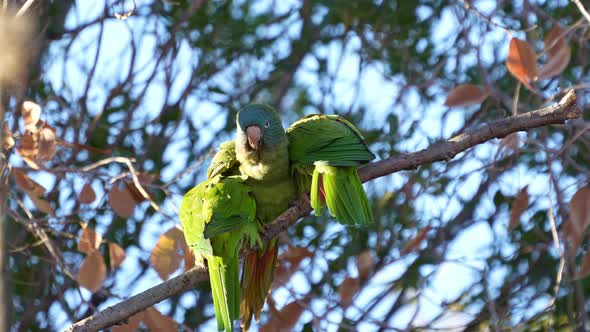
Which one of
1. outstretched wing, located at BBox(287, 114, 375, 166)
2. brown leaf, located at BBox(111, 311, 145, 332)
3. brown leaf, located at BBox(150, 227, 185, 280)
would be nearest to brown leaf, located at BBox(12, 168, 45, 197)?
brown leaf, located at BBox(150, 227, 185, 280)

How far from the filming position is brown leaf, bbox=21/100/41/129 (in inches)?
114

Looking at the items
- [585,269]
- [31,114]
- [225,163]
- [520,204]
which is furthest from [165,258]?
[585,269]

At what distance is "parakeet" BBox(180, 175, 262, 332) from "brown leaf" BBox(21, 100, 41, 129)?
61 cm

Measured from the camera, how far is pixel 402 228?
4.21 meters

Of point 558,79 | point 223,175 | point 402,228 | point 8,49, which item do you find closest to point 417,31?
point 558,79

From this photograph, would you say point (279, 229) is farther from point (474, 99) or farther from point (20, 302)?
point (20, 302)

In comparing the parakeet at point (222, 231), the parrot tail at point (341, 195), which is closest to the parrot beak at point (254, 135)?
the parakeet at point (222, 231)

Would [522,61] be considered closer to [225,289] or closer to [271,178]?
[271,178]

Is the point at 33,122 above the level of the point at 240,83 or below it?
below

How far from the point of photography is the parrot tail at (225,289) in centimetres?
249

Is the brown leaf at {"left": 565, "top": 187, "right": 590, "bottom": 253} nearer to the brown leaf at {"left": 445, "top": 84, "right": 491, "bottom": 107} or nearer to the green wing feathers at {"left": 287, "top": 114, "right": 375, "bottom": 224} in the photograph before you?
the brown leaf at {"left": 445, "top": 84, "right": 491, "bottom": 107}

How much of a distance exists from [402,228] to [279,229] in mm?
1508

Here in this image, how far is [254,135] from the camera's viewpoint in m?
2.91

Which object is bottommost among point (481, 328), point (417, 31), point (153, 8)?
point (481, 328)
